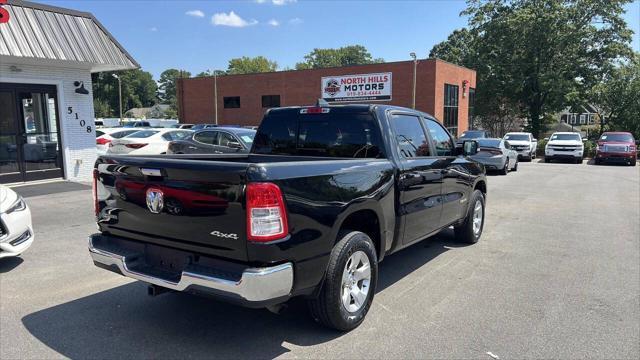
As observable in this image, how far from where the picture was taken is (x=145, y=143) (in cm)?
1502

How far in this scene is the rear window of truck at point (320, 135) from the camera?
4789 mm

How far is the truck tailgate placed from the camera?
319 cm

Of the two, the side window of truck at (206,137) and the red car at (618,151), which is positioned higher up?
the side window of truck at (206,137)

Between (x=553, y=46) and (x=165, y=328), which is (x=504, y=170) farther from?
(x=553, y=46)

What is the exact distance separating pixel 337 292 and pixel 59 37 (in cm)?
1053

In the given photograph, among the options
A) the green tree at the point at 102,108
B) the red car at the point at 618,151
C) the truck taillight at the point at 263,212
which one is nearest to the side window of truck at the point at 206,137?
the truck taillight at the point at 263,212

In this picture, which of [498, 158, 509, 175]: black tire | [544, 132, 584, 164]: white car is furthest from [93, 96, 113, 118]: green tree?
[498, 158, 509, 175]: black tire

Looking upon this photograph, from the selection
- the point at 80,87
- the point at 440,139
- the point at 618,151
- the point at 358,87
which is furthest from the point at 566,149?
the point at 80,87

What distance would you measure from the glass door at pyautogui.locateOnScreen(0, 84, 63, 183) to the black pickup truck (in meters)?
8.79

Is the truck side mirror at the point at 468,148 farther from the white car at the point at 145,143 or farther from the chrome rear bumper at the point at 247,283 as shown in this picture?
the white car at the point at 145,143

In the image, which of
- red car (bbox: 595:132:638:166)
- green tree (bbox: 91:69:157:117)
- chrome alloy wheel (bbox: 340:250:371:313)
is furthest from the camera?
green tree (bbox: 91:69:157:117)

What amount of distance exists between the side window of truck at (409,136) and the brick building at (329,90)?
2708 cm

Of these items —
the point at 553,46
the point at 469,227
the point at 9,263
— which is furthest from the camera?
the point at 553,46

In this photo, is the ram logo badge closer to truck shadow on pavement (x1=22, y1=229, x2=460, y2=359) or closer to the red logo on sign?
truck shadow on pavement (x1=22, y1=229, x2=460, y2=359)
